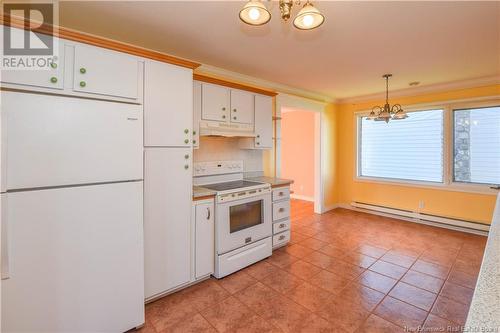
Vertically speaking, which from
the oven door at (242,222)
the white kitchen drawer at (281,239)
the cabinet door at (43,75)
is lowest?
the white kitchen drawer at (281,239)

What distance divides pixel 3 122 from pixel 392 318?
123 inches

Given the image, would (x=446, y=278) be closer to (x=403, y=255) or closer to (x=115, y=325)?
(x=403, y=255)

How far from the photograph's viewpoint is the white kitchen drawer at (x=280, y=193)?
320 cm

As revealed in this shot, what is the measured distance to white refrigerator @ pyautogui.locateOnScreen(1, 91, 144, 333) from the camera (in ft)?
4.63

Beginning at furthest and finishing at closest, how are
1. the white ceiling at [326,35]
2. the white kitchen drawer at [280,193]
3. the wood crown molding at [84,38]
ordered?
the white kitchen drawer at [280,193] < the white ceiling at [326,35] < the wood crown molding at [84,38]

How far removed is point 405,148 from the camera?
459cm

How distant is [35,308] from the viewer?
4.88ft

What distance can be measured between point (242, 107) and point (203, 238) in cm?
174

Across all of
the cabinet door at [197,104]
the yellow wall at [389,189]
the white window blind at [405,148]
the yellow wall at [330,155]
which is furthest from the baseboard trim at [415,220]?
the cabinet door at [197,104]

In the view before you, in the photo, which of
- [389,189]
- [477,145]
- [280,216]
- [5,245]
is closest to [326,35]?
[280,216]

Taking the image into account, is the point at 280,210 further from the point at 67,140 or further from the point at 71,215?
the point at 67,140

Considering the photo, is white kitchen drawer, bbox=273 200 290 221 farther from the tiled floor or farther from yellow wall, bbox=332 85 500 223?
yellow wall, bbox=332 85 500 223

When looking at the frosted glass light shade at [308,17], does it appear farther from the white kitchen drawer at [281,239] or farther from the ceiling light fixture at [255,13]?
the white kitchen drawer at [281,239]

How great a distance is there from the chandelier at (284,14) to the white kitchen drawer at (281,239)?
2606 millimetres
